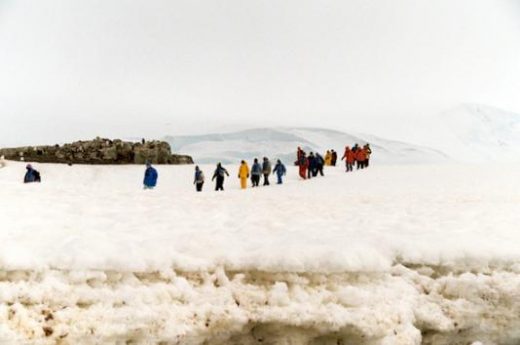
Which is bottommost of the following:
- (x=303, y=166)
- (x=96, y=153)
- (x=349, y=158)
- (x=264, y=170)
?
(x=264, y=170)

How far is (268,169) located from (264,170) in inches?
10.4

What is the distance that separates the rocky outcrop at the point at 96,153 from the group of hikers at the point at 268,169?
855 inches

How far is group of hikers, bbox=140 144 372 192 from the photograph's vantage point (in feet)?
88.2

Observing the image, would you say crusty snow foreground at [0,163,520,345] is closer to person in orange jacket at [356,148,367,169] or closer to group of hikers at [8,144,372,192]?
group of hikers at [8,144,372,192]

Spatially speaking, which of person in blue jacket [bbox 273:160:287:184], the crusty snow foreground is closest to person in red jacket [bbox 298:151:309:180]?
person in blue jacket [bbox 273:160:287:184]

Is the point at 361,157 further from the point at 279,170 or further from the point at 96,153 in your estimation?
the point at 96,153

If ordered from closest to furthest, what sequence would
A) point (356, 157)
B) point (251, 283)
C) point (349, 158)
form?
point (251, 283) → point (349, 158) → point (356, 157)

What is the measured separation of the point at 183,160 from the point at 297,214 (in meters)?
47.6

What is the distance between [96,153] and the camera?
54750 mm

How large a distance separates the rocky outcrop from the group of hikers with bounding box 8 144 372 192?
28.0 feet

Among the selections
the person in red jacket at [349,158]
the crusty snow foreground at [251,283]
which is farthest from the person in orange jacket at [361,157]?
the crusty snow foreground at [251,283]

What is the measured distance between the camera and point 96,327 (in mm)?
6223

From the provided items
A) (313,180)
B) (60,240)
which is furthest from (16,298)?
(313,180)

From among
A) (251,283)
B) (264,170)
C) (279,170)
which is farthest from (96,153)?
(251,283)
